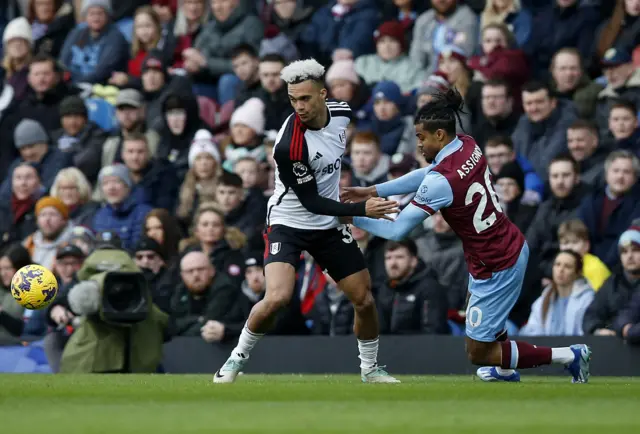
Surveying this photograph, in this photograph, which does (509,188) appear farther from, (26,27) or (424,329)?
(26,27)

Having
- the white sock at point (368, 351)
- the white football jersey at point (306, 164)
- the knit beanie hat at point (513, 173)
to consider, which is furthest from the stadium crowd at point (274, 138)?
the white football jersey at point (306, 164)

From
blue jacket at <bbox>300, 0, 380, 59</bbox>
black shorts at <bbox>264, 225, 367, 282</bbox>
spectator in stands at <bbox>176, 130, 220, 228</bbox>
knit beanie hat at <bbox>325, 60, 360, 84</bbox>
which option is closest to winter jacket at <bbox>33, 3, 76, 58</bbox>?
blue jacket at <bbox>300, 0, 380, 59</bbox>

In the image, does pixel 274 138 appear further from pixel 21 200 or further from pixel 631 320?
pixel 631 320

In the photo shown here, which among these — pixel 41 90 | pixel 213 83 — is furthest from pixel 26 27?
pixel 213 83

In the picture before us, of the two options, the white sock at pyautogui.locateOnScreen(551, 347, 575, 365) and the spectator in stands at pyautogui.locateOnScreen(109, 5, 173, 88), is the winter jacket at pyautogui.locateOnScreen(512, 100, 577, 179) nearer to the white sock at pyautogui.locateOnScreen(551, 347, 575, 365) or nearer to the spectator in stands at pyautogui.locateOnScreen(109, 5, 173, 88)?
the white sock at pyautogui.locateOnScreen(551, 347, 575, 365)

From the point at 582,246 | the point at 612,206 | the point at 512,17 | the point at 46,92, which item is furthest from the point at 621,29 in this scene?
the point at 46,92

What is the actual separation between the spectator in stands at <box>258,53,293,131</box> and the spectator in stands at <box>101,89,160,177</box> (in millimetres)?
2018

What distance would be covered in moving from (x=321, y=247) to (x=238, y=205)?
19.5 ft

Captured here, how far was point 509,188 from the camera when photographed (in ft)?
53.8

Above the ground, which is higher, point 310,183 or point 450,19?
point 450,19

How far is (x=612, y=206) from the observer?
1584 cm

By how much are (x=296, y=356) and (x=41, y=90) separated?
7.93 metres

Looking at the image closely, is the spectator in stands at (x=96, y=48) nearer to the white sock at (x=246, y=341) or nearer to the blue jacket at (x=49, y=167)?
the blue jacket at (x=49, y=167)

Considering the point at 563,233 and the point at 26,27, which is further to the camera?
the point at 26,27
